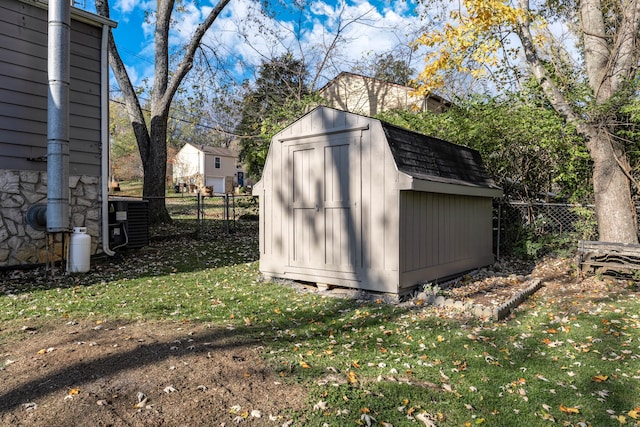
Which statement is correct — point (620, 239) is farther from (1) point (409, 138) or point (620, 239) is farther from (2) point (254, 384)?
(2) point (254, 384)

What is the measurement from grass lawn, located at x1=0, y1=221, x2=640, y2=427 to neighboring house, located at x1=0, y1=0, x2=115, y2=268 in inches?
35.6

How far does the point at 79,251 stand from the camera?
6.50 m

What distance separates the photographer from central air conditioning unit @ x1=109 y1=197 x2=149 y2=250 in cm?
790

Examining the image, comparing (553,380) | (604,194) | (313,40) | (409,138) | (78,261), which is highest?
(313,40)

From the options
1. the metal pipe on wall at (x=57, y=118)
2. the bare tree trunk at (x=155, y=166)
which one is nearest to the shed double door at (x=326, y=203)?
the metal pipe on wall at (x=57, y=118)

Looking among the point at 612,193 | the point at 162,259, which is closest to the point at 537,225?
the point at 612,193

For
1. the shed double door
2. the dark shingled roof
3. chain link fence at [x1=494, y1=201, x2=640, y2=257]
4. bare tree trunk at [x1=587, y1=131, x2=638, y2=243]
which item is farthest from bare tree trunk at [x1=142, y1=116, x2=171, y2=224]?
bare tree trunk at [x1=587, y1=131, x2=638, y2=243]

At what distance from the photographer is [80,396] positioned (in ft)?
8.86

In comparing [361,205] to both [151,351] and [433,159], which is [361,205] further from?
[151,351]

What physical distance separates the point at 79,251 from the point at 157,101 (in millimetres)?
6017

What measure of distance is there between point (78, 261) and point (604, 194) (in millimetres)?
8662

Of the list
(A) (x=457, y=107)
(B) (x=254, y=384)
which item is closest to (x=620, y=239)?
(A) (x=457, y=107)

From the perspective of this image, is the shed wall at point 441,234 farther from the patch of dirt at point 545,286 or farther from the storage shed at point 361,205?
the patch of dirt at point 545,286

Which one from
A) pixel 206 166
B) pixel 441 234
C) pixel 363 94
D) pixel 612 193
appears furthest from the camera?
pixel 206 166
